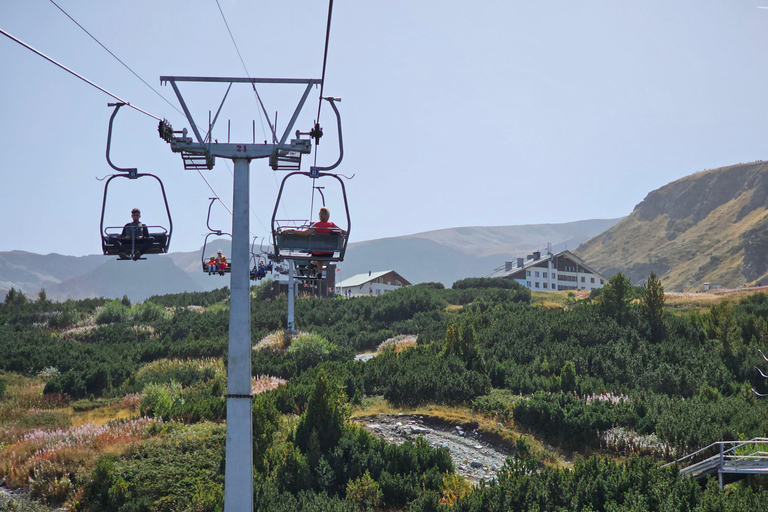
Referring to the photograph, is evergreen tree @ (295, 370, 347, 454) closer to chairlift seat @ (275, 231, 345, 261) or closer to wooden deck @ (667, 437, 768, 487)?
chairlift seat @ (275, 231, 345, 261)

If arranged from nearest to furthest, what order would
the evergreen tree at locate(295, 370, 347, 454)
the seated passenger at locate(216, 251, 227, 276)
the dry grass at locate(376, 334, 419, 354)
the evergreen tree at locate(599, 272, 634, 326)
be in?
the evergreen tree at locate(295, 370, 347, 454), the seated passenger at locate(216, 251, 227, 276), the evergreen tree at locate(599, 272, 634, 326), the dry grass at locate(376, 334, 419, 354)

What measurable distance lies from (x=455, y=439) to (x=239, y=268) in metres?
12.9

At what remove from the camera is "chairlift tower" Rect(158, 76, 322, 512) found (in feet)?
28.8

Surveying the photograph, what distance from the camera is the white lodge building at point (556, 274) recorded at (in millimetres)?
93875

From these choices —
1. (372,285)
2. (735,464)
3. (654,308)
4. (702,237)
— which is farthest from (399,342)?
(702,237)

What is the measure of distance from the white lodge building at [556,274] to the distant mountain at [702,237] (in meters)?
47.4

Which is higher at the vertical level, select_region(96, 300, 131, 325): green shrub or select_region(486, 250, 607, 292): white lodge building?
select_region(486, 250, 607, 292): white lodge building

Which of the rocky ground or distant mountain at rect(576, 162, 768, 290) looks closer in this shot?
the rocky ground

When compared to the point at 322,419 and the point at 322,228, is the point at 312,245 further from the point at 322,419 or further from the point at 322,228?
the point at 322,419

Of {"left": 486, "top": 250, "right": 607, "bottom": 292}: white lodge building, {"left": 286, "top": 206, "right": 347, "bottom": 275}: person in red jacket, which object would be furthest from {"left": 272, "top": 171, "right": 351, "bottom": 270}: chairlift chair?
{"left": 486, "top": 250, "right": 607, "bottom": 292}: white lodge building

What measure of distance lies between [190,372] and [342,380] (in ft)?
35.2

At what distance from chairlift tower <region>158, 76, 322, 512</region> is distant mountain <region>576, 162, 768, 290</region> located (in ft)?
436

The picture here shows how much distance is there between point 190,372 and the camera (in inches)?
1163

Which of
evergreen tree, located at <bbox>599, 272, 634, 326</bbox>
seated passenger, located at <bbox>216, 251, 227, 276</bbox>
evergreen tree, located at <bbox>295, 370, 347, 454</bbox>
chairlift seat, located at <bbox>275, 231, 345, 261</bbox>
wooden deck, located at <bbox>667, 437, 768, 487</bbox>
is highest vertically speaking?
seated passenger, located at <bbox>216, 251, 227, 276</bbox>
